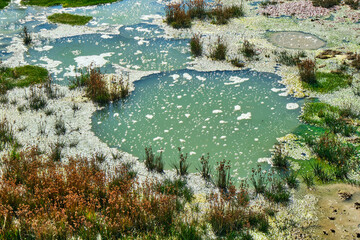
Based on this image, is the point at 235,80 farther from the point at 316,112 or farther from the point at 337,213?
the point at 337,213

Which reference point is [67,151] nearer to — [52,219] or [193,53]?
[52,219]

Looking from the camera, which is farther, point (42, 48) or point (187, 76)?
point (42, 48)

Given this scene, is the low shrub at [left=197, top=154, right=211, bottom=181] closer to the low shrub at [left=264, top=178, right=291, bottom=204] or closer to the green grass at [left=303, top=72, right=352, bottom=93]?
the low shrub at [left=264, top=178, right=291, bottom=204]

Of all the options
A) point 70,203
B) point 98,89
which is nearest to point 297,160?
point 70,203

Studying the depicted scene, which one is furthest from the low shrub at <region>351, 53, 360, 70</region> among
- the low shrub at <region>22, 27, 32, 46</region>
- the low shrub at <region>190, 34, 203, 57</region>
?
the low shrub at <region>22, 27, 32, 46</region>

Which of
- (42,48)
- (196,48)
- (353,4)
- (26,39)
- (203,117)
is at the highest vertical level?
(353,4)

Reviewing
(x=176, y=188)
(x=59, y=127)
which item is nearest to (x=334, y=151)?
(x=176, y=188)

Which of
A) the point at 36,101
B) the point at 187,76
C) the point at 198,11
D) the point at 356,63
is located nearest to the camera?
the point at 36,101

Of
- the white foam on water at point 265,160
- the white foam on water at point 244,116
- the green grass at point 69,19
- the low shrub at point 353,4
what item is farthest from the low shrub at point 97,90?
the low shrub at point 353,4

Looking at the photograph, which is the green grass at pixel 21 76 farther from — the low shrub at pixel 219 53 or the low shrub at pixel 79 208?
the low shrub at pixel 219 53
